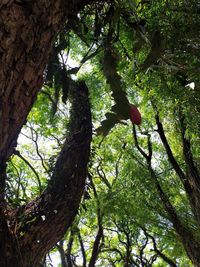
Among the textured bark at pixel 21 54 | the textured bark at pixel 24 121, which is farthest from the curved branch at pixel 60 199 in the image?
the textured bark at pixel 21 54

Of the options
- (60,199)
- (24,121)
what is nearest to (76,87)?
(60,199)

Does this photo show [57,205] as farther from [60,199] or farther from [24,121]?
[24,121]

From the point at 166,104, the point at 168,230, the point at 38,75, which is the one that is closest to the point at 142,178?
the point at 168,230

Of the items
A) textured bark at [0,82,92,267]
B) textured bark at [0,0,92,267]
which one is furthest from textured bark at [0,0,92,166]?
textured bark at [0,82,92,267]

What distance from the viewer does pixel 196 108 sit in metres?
3.24

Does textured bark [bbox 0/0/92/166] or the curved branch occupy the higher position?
the curved branch

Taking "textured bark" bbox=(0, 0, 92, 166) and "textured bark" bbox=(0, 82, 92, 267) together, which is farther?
"textured bark" bbox=(0, 82, 92, 267)

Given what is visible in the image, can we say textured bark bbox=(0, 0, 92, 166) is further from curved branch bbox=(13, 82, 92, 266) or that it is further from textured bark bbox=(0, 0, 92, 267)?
curved branch bbox=(13, 82, 92, 266)

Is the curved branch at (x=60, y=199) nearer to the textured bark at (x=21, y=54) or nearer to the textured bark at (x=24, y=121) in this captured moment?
the textured bark at (x=24, y=121)

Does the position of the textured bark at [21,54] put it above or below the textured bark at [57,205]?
below

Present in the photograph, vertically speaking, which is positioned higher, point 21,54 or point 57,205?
point 57,205

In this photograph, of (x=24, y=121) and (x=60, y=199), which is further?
(x=60, y=199)

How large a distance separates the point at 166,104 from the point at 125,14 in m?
1.99

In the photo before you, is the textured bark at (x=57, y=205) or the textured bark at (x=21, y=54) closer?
the textured bark at (x=21, y=54)
